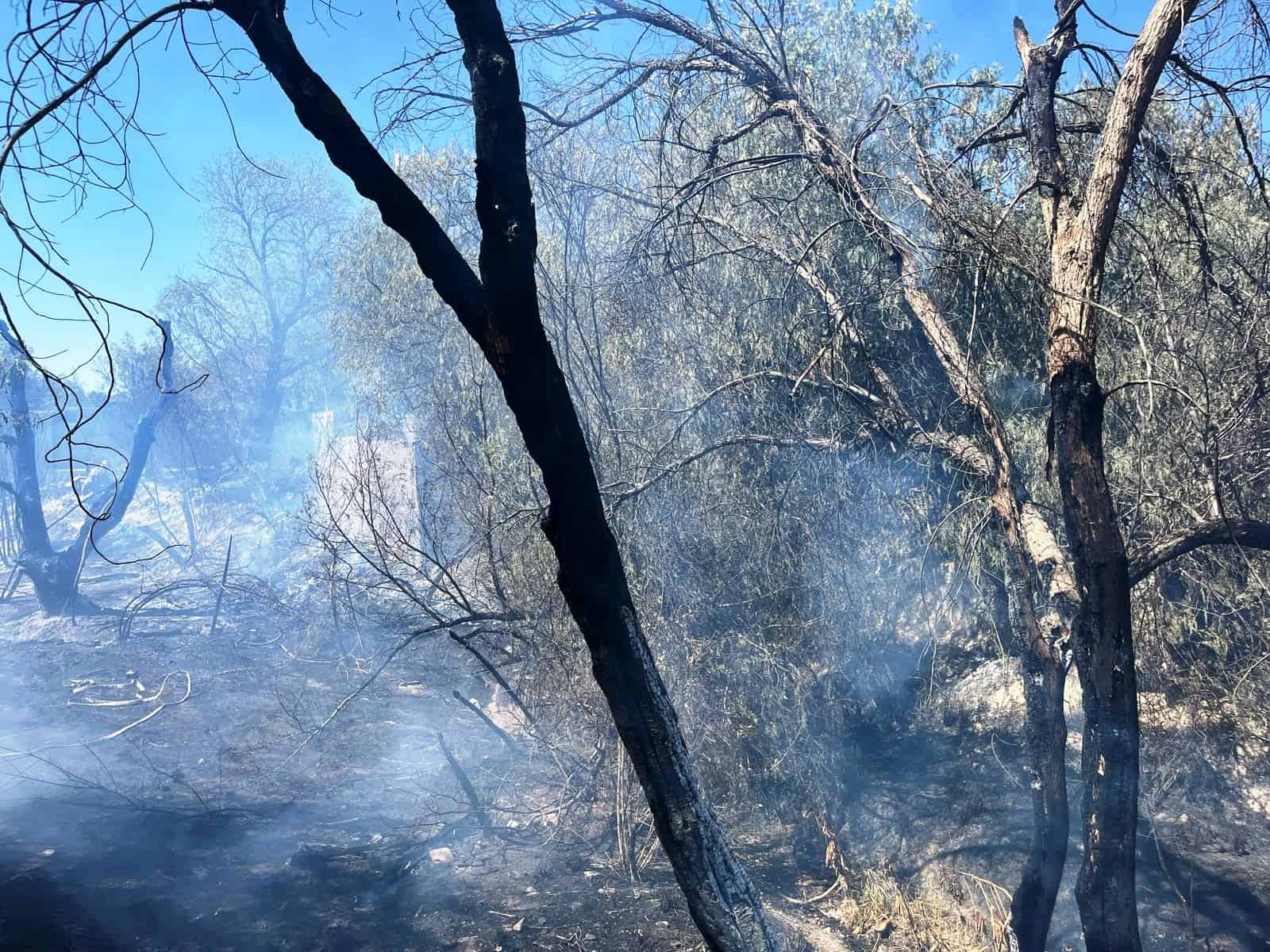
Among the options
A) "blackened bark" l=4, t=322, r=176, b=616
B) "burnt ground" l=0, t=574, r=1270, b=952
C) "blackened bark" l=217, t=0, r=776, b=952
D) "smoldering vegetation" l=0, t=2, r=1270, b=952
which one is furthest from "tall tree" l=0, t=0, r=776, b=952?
"blackened bark" l=4, t=322, r=176, b=616

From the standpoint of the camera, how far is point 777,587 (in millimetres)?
9297

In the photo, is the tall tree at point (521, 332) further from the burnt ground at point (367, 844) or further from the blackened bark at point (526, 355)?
the burnt ground at point (367, 844)

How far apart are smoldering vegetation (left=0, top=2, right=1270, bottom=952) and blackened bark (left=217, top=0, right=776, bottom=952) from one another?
2.63 m

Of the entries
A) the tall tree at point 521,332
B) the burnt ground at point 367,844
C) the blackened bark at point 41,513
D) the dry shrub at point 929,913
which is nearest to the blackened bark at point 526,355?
the tall tree at point 521,332

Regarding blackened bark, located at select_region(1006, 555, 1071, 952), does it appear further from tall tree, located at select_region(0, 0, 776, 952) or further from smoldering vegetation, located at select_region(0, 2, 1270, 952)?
tall tree, located at select_region(0, 0, 776, 952)

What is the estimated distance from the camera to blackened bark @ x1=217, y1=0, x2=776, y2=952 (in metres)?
2.98

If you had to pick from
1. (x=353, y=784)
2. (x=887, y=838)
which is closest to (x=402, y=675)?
(x=353, y=784)

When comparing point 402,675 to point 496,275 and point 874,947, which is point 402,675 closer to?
point 874,947

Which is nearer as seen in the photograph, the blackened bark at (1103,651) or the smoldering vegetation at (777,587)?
the blackened bark at (1103,651)

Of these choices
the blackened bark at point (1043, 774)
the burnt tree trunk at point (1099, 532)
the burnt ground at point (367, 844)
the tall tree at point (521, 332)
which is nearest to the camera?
the tall tree at point (521, 332)

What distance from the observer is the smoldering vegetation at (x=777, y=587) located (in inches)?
252

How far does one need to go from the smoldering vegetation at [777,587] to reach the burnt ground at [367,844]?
5 centimetres

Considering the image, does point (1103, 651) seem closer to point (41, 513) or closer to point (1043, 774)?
point (1043, 774)

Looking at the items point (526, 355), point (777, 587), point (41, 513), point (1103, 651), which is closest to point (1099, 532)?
point (1103, 651)
